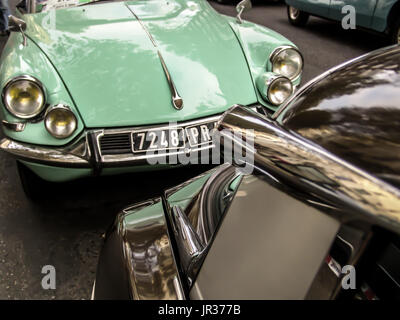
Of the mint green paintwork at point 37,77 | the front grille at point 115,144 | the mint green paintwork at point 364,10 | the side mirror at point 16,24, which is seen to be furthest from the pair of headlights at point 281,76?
the mint green paintwork at point 364,10

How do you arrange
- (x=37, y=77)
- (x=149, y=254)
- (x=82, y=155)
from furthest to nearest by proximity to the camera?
(x=37, y=77) → (x=82, y=155) → (x=149, y=254)

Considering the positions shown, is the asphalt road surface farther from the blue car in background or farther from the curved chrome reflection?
the blue car in background

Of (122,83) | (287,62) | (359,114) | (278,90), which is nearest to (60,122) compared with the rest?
(122,83)

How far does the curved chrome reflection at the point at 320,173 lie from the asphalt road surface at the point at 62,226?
168cm

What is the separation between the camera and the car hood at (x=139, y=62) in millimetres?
2482

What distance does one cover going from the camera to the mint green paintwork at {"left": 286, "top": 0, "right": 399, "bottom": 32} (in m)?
5.52

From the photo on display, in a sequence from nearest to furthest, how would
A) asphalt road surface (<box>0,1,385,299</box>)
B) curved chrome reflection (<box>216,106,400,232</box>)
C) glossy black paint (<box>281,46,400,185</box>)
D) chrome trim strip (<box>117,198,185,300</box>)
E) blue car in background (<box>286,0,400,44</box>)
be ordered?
1. curved chrome reflection (<box>216,106,400,232</box>)
2. glossy black paint (<box>281,46,400,185</box>)
3. chrome trim strip (<box>117,198,185,300</box>)
4. asphalt road surface (<box>0,1,385,299</box>)
5. blue car in background (<box>286,0,400,44</box>)

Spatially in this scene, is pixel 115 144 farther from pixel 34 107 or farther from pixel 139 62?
pixel 139 62

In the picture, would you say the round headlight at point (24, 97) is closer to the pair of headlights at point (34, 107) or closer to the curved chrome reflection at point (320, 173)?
the pair of headlights at point (34, 107)

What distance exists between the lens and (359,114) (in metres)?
0.90

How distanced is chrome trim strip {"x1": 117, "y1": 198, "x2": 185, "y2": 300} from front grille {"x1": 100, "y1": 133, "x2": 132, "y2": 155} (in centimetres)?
105

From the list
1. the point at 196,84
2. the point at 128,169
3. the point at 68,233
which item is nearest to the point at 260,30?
the point at 196,84

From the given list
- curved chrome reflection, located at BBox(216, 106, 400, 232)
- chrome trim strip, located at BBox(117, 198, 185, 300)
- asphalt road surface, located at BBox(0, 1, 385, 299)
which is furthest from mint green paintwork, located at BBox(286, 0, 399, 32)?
curved chrome reflection, located at BBox(216, 106, 400, 232)

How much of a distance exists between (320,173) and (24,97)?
84.5 inches
